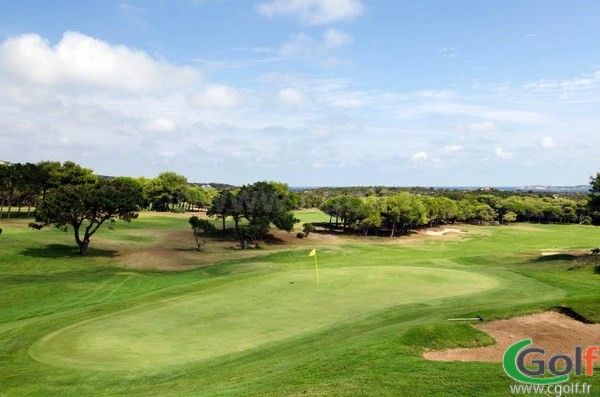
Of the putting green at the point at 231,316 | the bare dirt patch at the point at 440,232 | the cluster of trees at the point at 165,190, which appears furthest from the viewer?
the cluster of trees at the point at 165,190

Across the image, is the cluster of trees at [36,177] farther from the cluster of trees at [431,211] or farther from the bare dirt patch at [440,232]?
the bare dirt patch at [440,232]

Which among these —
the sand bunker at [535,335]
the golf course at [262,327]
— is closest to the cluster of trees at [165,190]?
the golf course at [262,327]

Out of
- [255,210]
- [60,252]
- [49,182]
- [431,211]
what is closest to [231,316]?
[60,252]

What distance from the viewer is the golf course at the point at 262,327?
562 inches

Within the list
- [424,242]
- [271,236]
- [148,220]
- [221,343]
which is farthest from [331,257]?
[148,220]

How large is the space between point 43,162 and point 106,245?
4611cm

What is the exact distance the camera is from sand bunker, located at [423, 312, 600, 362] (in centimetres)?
1638

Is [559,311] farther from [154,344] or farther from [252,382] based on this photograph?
[154,344]

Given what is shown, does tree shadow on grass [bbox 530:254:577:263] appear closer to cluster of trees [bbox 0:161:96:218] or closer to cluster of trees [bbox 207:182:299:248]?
cluster of trees [bbox 207:182:299:248]

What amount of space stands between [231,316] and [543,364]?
→ 50.0ft

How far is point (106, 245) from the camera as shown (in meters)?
65.9

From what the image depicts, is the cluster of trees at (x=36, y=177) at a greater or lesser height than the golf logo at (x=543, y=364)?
greater

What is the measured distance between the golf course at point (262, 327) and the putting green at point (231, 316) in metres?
0.09

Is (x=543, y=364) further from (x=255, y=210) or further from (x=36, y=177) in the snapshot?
(x=36, y=177)
